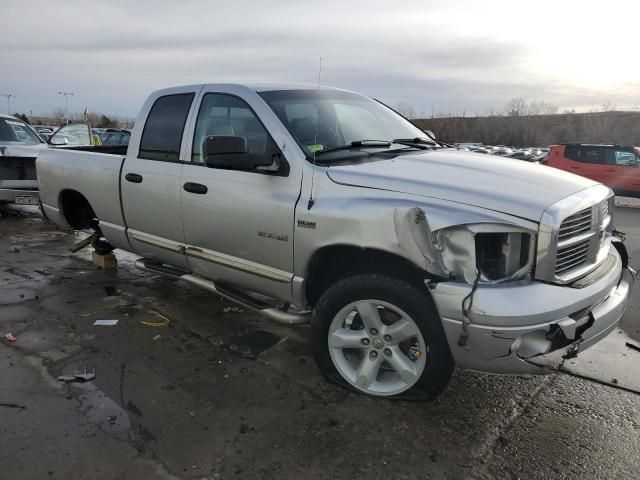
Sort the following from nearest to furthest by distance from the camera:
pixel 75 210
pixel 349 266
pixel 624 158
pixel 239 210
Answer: pixel 349 266 < pixel 239 210 < pixel 75 210 < pixel 624 158

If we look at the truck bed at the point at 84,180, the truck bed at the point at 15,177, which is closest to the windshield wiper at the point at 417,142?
the truck bed at the point at 84,180

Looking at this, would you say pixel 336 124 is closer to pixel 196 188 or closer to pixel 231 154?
pixel 231 154

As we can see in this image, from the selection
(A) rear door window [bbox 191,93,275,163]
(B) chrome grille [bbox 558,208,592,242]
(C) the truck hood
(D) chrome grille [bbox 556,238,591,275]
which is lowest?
(D) chrome grille [bbox 556,238,591,275]

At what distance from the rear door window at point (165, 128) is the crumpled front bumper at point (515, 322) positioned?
262 cm

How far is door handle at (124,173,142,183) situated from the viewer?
4.44 m

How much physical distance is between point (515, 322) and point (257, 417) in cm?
156

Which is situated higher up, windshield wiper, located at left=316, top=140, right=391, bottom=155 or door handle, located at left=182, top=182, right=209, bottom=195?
windshield wiper, located at left=316, top=140, right=391, bottom=155

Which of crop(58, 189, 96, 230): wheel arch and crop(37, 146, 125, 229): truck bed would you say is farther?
crop(58, 189, 96, 230): wheel arch

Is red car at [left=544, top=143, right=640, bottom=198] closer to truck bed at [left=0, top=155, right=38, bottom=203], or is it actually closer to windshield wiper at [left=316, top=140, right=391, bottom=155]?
windshield wiper at [left=316, top=140, right=391, bottom=155]

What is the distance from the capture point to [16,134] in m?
9.95

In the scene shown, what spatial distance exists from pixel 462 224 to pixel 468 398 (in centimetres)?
129

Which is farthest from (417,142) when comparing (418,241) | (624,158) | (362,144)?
(624,158)

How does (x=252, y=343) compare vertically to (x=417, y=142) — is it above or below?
below

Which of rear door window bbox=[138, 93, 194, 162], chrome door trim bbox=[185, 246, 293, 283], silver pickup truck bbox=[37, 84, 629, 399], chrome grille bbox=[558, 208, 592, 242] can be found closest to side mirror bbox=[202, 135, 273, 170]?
silver pickup truck bbox=[37, 84, 629, 399]
